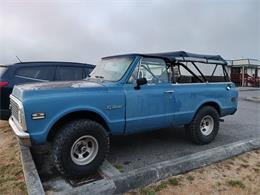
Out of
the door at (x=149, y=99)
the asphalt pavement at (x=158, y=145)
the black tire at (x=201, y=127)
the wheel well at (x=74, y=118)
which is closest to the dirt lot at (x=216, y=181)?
the asphalt pavement at (x=158, y=145)

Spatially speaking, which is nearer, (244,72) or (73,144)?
(73,144)

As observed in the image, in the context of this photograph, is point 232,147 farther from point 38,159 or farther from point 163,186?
point 38,159

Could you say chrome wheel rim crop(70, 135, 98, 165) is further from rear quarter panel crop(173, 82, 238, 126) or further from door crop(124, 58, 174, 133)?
rear quarter panel crop(173, 82, 238, 126)

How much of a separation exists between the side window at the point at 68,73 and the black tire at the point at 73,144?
3.35 m

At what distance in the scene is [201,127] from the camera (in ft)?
17.6

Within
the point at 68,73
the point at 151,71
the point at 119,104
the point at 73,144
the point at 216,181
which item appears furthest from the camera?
the point at 68,73

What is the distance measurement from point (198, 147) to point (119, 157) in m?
1.76

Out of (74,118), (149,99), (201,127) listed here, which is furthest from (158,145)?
(74,118)

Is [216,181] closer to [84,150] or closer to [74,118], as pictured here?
[84,150]

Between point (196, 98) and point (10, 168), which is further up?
point (196, 98)

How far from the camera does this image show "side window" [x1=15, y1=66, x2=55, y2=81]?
6.01 meters

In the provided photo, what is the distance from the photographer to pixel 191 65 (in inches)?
213

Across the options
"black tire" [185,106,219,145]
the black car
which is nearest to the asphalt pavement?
"black tire" [185,106,219,145]

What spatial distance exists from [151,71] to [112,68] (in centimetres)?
76
